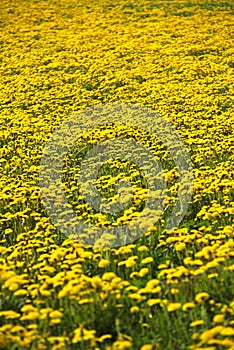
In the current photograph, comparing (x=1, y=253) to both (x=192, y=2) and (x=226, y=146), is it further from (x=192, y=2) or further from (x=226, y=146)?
(x=192, y=2)

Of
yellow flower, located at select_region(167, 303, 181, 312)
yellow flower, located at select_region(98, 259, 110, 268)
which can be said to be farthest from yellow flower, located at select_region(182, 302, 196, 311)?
yellow flower, located at select_region(98, 259, 110, 268)

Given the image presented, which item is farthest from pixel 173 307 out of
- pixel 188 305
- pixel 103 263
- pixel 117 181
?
pixel 117 181

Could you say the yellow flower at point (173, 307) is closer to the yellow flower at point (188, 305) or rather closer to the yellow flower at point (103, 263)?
the yellow flower at point (188, 305)

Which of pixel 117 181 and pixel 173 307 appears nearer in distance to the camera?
pixel 173 307

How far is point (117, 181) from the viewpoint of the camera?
266 inches

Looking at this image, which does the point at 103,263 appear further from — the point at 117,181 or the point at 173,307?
the point at 117,181

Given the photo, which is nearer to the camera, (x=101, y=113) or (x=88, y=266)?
(x=88, y=266)

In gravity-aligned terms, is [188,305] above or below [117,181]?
above

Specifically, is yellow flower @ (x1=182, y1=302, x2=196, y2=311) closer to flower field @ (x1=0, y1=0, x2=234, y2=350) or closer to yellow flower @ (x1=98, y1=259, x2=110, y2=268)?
flower field @ (x1=0, y1=0, x2=234, y2=350)

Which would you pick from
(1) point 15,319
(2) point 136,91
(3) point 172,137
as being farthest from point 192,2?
(1) point 15,319

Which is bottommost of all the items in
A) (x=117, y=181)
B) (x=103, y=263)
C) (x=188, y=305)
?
(x=117, y=181)

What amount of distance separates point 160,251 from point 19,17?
1515 centimetres

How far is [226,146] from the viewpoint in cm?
760

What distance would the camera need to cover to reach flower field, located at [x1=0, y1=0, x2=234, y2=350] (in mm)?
3920
